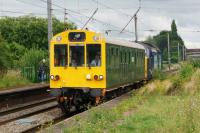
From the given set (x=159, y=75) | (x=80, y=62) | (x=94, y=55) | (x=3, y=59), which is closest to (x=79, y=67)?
(x=80, y=62)

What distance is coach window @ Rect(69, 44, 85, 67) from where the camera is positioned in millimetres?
19766

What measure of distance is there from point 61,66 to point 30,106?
434 centimetres

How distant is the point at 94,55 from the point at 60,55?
1201 mm

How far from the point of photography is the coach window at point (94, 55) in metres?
19.8

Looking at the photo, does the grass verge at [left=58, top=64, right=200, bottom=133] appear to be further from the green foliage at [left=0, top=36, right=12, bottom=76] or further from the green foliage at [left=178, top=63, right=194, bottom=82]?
the green foliage at [left=0, top=36, right=12, bottom=76]

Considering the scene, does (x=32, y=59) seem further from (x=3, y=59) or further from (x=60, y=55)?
(x=60, y=55)

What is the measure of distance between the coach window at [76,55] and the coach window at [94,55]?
240mm

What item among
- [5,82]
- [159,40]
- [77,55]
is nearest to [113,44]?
[77,55]

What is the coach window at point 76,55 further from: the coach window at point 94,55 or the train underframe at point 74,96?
the train underframe at point 74,96

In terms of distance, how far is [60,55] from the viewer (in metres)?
20.1

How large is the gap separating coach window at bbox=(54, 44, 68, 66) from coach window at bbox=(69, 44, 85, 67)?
220 millimetres

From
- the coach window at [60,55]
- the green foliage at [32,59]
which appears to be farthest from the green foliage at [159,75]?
the coach window at [60,55]

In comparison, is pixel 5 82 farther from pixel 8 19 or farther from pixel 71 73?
pixel 8 19

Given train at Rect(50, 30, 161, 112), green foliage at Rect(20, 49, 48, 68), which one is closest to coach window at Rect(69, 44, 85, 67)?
train at Rect(50, 30, 161, 112)
